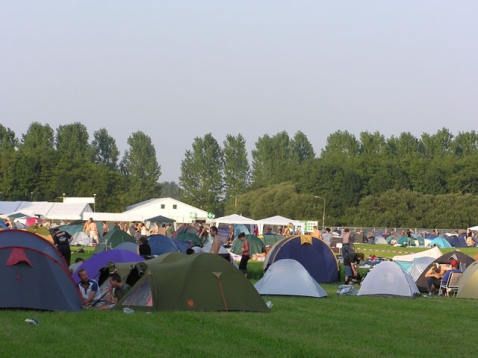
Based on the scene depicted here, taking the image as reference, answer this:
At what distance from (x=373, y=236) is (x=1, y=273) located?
187ft

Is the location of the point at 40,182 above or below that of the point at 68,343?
above

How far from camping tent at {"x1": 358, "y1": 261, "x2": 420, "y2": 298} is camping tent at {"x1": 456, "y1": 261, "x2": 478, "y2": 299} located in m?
1.11

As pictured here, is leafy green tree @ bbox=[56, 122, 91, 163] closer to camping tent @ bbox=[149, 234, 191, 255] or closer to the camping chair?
camping tent @ bbox=[149, 234, 191, 255]

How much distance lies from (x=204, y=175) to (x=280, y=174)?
10201 millimetres

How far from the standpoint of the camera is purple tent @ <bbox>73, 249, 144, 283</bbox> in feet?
62.1

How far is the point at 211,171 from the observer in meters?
115

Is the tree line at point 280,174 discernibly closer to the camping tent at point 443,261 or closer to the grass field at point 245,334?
the camping tent at point 443,261

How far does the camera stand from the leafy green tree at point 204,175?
371ft

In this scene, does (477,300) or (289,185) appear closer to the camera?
(477,300)

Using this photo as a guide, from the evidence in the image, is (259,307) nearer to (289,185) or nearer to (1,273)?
(1,273)

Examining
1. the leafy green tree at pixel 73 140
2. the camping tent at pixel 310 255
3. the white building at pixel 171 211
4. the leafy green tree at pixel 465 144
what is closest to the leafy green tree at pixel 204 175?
the leafy green tree at pixel 73 140

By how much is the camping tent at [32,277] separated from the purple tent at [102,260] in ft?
11.3

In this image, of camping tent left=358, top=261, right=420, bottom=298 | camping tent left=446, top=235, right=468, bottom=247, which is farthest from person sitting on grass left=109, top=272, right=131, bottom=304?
camping tent left=446, top=235, right=468, bottom=247

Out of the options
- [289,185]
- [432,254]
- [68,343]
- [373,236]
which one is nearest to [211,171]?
[289,185]
